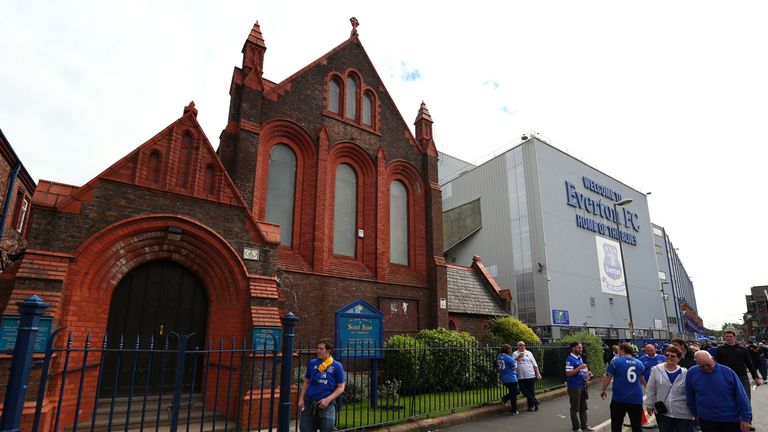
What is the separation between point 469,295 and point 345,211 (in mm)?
7680

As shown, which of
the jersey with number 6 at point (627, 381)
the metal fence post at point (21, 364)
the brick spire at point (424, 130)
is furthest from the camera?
the brick spire at point (424, 130)

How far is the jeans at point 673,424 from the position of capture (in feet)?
20.3

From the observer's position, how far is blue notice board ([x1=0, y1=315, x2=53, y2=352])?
23.4 ft

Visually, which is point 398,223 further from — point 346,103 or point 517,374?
point 517,374

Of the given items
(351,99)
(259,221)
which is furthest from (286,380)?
(351,99)

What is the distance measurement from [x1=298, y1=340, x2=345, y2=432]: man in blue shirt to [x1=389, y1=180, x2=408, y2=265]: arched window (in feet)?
32.3

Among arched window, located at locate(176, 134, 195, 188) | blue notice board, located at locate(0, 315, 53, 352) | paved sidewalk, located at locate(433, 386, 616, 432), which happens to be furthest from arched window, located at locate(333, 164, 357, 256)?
blue notice board, located at locate(0, 315, 53, 352)

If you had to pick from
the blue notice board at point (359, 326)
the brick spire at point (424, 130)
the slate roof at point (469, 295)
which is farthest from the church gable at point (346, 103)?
the blue notice board at point (359, 326)

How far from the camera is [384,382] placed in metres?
11.8

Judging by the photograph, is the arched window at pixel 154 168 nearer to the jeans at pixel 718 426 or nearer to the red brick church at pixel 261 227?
the red brick church at pixel 261 227

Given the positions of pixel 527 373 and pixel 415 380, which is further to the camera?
pixel 527 373

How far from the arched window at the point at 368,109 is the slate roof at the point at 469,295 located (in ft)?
25.3

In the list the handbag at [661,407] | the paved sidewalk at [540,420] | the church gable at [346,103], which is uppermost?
the church gable at [346,103]

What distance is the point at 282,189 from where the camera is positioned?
14.1m
